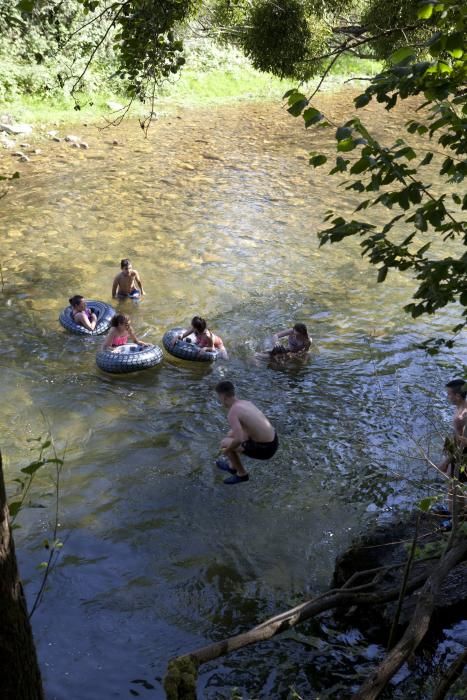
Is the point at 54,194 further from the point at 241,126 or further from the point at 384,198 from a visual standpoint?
the point at 384,198

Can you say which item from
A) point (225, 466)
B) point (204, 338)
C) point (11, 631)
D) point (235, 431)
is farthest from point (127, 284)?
point (11, 631)

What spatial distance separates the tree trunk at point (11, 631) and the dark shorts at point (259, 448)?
4.66 m

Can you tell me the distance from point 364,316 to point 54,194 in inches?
357

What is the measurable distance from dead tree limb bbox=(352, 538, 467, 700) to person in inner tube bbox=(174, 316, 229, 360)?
19.4ft

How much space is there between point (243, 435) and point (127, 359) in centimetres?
311

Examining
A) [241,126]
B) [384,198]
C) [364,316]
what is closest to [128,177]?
[241,126]

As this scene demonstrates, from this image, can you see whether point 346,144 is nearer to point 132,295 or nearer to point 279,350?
point 279,350

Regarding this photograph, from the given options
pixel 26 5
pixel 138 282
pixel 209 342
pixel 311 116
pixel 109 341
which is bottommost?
pixel 109 341

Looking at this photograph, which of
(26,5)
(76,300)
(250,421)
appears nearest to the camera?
(26,5)

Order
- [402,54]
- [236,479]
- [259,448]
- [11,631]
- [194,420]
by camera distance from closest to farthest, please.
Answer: [11,631] < [402,54] < [259,448] < [236,479] < [194,420]

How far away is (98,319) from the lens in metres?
11.4

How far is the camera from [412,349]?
11242 millimetres

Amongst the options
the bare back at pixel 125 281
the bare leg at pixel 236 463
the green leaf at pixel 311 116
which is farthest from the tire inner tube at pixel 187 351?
the green leaf at pixel 311 116

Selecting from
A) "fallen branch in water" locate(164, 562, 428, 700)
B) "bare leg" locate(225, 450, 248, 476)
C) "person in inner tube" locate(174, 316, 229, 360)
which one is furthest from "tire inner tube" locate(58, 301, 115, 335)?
"fallen branch in water" locate(164, 562, 428, 700)
